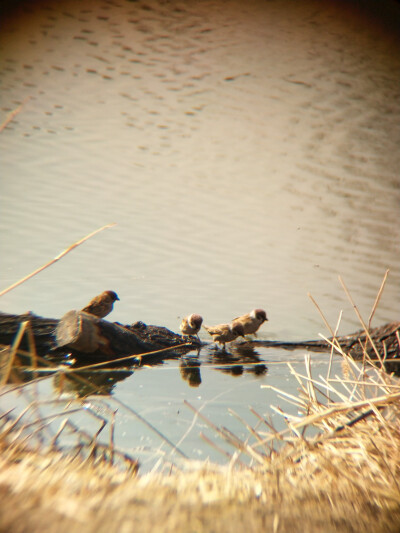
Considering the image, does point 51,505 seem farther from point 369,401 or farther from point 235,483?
point 369,401

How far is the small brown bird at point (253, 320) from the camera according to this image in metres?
4.32

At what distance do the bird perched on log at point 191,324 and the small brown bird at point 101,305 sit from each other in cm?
59

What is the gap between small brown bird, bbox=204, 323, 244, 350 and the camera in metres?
4.17

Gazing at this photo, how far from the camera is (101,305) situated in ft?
14.6

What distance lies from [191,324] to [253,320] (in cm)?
50

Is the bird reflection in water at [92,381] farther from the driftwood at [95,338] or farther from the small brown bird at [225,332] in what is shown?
the small brown bird at [225,332]

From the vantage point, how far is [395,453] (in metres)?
1.47

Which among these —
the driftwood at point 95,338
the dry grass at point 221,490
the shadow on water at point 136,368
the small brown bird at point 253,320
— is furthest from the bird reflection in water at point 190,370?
the dry grass at point 221,490

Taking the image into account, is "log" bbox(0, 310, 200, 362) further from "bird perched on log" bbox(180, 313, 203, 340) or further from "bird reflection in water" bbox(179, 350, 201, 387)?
"bird perched on log" bbox(180, 313, 203, 340)

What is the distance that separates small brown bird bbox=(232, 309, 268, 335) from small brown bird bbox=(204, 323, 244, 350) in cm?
9

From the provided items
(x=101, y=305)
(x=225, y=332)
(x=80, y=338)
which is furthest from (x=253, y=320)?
(x=80, y=338)

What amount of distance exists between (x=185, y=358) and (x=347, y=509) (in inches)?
113

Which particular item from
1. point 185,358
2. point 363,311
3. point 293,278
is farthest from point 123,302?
point 363,311

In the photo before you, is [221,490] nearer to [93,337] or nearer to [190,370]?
[190,370]
